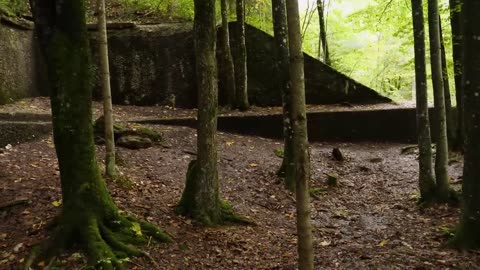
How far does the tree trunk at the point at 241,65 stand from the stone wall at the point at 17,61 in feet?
24.0

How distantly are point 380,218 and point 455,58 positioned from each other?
554cm

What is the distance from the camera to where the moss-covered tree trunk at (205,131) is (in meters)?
6.82

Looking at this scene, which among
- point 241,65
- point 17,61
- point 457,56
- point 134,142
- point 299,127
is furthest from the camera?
point 241,65

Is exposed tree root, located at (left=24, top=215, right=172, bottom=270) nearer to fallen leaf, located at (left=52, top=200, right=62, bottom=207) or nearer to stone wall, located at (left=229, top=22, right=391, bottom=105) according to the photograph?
fallen leaf, located at (left=52, top=200, right=62, bottom=207)

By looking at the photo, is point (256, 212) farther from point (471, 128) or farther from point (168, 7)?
point (168, 7)

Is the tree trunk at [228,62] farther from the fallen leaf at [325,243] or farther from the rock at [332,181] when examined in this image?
the fallen leaf at [325,243]

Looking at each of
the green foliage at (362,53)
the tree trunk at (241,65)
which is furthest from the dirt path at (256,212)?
the green foliage at (362,53)

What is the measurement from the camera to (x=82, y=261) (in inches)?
207

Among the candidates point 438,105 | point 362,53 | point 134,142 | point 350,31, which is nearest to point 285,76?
point 438,105

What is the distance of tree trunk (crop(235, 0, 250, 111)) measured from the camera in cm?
1509

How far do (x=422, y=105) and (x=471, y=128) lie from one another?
3196mm

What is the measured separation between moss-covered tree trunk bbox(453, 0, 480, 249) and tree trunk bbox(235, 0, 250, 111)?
10202 millimetres

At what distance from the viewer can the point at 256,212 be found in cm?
834

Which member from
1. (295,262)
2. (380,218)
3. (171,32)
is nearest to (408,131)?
(380,218)
